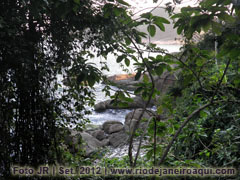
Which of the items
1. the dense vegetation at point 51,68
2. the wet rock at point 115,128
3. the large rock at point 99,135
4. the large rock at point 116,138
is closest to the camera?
the dense vegetation at point 51,68

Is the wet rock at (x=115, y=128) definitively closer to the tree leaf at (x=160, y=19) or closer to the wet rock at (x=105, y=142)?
the wet rock at (x=105, y=142)

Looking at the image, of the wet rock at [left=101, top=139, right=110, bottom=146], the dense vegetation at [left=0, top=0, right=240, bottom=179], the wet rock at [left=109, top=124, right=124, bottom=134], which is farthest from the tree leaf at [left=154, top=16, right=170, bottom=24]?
the wet rock at [left=109, top=124, right=124, bottom=134]

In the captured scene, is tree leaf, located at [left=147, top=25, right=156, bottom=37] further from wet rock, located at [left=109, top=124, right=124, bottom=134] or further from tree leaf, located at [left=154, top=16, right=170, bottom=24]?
wet rock, located at [left=109, top=124, right=124, bottom=134]

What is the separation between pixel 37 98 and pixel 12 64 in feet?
1.07

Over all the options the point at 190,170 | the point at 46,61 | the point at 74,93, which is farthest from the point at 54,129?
the point at 190,170

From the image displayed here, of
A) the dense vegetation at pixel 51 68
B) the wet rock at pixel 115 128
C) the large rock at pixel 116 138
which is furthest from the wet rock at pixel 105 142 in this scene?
the dense vegetation at pixel 51 68

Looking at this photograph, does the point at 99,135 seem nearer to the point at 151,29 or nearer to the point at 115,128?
the point at 115,128

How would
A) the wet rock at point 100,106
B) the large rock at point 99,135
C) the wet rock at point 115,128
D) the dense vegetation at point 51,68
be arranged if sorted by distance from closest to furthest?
the dense vegetation at point 51,68 → the large rock at point 99,135 → the wet rock at point 115,128 → the wet rock at point 100,106

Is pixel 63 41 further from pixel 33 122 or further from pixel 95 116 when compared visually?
pixel 95 116

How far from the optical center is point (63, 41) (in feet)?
5.51

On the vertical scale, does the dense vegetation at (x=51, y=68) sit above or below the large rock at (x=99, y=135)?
above

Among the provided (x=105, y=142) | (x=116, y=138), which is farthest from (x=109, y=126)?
(x=105, y=142)

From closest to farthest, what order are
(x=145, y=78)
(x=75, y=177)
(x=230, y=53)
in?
(x=230, y=53), (x=145, y=78), (x=75, y=177)

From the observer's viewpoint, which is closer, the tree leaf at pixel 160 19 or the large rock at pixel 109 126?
the tree leaf at pixel 160 19
